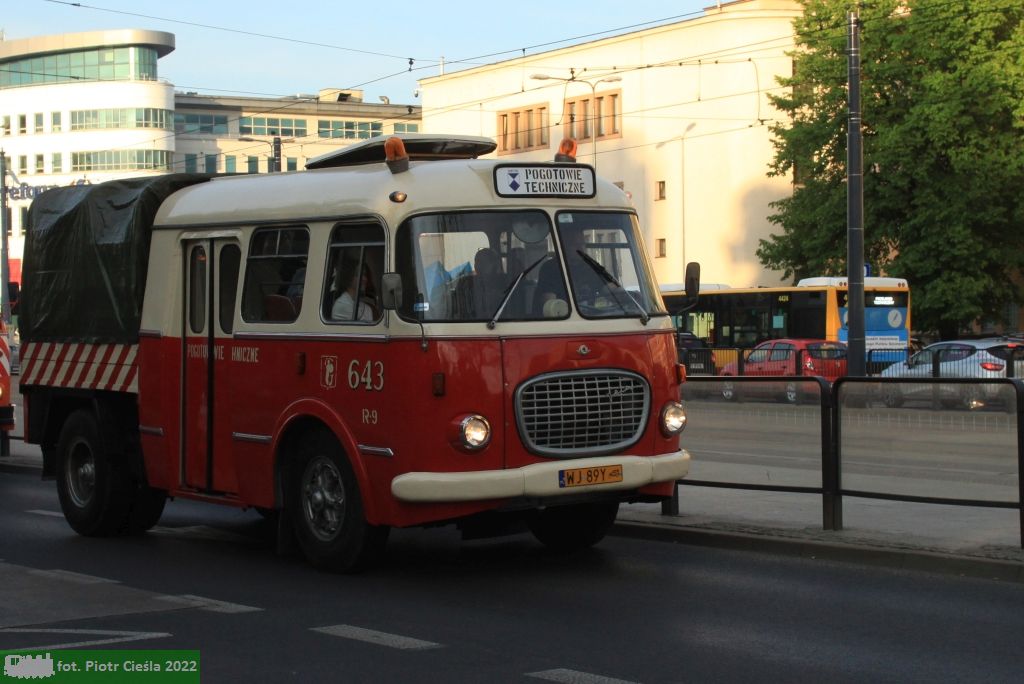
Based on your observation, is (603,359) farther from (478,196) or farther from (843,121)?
(843,121)

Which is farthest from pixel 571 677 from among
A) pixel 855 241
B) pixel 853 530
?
pixel 855 241

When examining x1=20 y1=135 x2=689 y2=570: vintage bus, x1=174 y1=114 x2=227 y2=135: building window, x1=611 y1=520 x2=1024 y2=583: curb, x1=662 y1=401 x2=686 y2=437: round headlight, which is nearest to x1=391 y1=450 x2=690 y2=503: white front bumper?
x1=20 y1=135 x2=689 y2=570: vintage bus

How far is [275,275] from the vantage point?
38.5 feet

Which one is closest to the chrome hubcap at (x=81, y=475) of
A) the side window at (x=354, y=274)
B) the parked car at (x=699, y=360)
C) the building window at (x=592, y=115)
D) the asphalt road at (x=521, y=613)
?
the asphalt road at (x=521, y=613)

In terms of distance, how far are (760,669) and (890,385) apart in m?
4.60

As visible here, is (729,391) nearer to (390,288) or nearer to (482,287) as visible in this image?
(482,287)

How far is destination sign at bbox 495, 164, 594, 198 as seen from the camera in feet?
35.9

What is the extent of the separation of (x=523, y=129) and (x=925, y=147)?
1104 inches

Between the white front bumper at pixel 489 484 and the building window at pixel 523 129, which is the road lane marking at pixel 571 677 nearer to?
the white front bumper at pixel 489 484

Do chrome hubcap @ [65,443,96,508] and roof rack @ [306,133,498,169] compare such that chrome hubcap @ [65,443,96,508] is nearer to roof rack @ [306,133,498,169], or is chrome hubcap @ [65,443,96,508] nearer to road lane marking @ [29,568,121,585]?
road lane marking @ [29,568,121,585]

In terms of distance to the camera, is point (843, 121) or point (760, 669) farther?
point (843, 121)

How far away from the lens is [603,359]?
10.8 metres

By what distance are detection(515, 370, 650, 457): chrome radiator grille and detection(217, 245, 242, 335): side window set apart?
2.77 meters

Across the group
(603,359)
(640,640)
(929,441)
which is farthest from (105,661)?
(929,441)
